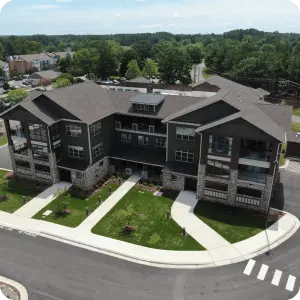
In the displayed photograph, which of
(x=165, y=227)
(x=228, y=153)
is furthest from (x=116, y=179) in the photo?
(x=228, y=153)

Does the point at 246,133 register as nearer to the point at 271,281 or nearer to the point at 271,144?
the point at 271,144

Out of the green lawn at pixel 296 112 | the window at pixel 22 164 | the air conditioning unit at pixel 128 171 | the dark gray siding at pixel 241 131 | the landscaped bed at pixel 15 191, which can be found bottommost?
the landscaped bed at pixel 15 191

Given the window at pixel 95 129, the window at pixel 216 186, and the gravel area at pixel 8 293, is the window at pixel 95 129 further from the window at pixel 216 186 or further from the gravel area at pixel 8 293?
the gravel area at pixel 8 293

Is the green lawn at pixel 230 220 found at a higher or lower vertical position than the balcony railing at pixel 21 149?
lower

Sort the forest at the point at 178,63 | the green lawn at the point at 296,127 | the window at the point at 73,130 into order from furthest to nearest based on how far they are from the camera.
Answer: the forest at the point at 178,63
the green lawn at the point at 296,127
the window at the point at 73,130

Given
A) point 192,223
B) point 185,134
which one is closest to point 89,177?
point 185,134

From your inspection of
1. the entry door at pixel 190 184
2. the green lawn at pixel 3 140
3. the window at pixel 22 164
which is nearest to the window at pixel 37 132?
the window at pixel 22 164

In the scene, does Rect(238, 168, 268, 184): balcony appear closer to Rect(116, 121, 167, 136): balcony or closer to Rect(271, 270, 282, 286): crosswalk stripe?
Rect(271, 270, 282, 286): crosswalk stripe
